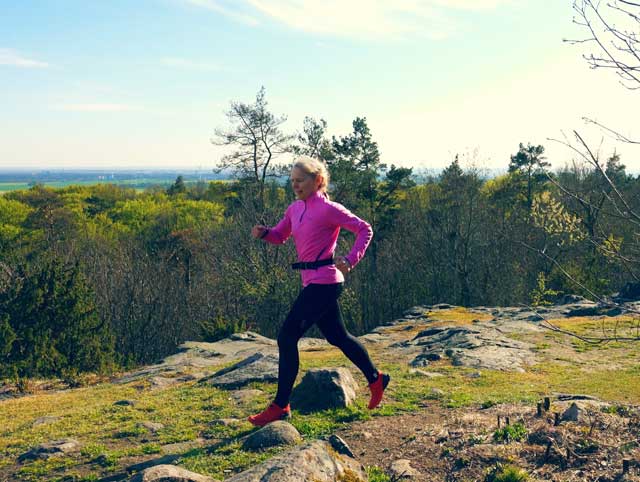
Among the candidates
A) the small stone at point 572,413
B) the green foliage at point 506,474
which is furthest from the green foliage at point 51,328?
the green foliage at point 506,474

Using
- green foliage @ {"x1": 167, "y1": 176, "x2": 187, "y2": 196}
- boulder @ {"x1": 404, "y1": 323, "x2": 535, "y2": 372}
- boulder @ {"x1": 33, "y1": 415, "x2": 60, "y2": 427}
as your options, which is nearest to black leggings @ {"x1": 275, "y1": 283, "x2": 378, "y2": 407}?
boulder @ {"x1": 33, "y1": 415, "x2": 60, "y2": 427}

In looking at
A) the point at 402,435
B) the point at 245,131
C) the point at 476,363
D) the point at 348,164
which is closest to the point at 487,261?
the point at 348,164

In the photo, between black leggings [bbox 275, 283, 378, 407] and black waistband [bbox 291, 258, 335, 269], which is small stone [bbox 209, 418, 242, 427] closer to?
black leggings [bbox 275, 283, 378, 407]

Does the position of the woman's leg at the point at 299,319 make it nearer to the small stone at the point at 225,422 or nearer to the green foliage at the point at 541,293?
the small stone at the point at 225,422

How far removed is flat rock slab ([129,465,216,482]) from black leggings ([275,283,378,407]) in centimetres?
148

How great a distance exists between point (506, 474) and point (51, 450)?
463 cm

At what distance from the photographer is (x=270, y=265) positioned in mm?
30797

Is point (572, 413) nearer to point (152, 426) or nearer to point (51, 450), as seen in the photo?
point (152, 426)

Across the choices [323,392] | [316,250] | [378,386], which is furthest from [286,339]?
[323,392]

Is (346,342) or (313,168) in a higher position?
(313,168)

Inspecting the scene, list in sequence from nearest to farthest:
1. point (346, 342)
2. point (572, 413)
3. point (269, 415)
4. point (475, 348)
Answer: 1. point (572, 413)
2. point (346, 342)
3. point (269, 415)
4. point (475, 348)

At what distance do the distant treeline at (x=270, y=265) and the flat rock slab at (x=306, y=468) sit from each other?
15.3m

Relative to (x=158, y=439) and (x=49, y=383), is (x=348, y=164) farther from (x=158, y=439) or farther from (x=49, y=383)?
(x=158, y=439)

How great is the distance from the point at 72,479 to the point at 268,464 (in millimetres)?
2376
